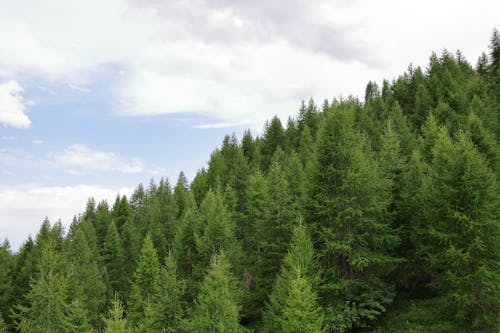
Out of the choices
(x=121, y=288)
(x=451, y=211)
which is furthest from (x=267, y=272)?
(x=121, y=288)

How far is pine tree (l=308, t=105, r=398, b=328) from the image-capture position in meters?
23.7

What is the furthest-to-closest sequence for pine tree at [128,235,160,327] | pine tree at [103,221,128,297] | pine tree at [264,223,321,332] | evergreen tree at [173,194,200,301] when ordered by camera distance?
pine tree at [103,221,128,297]
evergreen tree at [173,194,200,301]
pine tree at [128,235,160,327]
pine tree at [264,223,321,332]

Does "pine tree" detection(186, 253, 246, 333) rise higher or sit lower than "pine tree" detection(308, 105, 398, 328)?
lower

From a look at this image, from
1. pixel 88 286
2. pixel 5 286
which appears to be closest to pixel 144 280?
pixel 88 286

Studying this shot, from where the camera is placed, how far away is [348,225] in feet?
82.6

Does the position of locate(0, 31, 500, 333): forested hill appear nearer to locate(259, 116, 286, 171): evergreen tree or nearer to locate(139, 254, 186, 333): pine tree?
locate(139, 254, 186, 333): pine tree

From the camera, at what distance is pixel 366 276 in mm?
25250

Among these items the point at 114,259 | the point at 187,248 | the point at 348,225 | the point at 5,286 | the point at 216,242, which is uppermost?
the point at 348,225

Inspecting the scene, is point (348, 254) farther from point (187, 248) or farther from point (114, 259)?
point (114, 259)

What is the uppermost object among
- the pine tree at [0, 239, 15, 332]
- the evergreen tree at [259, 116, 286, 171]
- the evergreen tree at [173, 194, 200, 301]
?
the evergreen tree at [259, 116, 286, 171]

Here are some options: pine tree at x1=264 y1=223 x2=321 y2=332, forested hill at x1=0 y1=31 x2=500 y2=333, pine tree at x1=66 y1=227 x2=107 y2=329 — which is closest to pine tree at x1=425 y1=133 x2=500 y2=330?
forested hill at x1=0 y1=31 x2=500 y2=333

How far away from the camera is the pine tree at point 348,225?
77.8ft

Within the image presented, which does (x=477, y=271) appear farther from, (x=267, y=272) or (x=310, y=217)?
(x=267, y=272)

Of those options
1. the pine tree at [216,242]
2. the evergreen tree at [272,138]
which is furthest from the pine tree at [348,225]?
the evergreen tree at [272,138]
